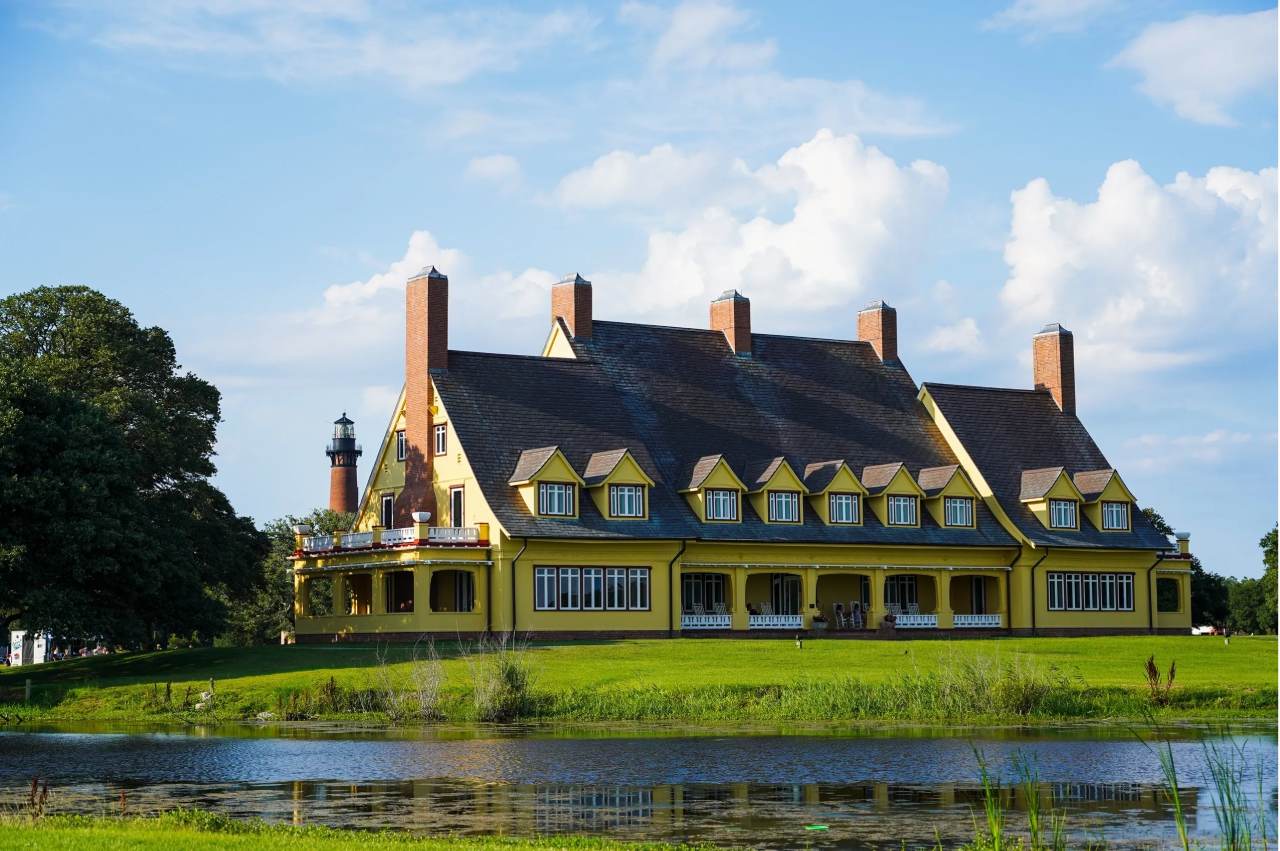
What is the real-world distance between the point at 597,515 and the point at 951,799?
36.7m

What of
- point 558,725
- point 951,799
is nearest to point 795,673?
point 558,725

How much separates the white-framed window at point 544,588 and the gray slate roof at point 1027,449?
19213mm

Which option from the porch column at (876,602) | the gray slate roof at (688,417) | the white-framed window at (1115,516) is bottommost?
the porch column at (876,602)

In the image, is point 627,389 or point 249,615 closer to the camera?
point 627,389

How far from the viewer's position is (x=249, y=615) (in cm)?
8981

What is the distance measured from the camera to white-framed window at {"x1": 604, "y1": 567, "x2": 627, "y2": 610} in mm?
58719

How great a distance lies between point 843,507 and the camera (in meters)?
63.8

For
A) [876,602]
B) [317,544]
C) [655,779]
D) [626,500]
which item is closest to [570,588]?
[626,500]

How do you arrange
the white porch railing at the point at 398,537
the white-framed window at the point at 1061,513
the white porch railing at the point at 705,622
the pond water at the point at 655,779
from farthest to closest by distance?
the white-framed window at the point at 1061,513
the white porch railing at the point at 705,622
the white porch railing at the point at 398,537
the pond water at the point at 655,779

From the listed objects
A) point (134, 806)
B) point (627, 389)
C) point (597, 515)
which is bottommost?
point (134, 806)

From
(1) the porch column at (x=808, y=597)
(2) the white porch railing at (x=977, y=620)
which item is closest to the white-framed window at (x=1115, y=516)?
(2) the white porch railing at (x=977, y=620)

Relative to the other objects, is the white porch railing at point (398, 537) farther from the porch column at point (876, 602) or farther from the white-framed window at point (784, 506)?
the porch column at point (876, 602)

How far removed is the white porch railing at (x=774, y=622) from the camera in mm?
61375

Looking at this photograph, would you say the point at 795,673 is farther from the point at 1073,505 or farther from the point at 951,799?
the point at 1073,505
